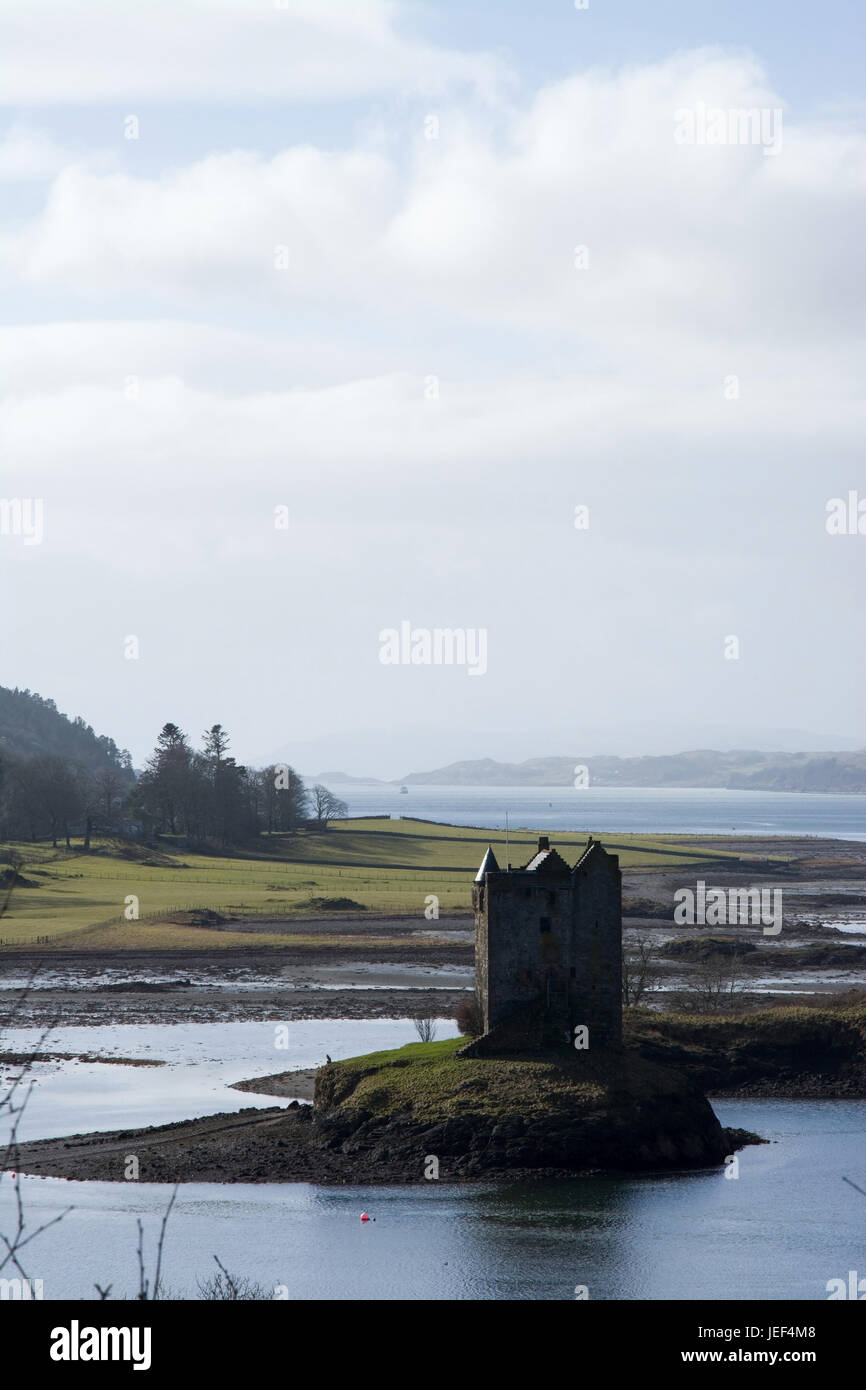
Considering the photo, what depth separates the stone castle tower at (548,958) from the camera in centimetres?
6750

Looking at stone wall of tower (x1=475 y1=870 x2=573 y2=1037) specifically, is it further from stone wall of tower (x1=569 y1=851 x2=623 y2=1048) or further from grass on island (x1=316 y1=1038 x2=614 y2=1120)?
grass on island (x1=316 y1=1038 x2=614 y2=1120)

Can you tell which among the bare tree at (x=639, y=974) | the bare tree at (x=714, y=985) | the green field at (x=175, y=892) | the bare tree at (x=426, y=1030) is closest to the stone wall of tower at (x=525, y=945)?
the bare tree at (x=426, y=1030)

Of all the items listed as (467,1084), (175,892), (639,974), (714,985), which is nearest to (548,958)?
(467,1084)

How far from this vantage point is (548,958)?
2677 inches

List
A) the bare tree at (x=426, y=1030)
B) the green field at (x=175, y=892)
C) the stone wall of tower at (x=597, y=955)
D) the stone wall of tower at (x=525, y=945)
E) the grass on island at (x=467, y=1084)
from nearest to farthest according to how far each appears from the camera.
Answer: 1. the grass on island at (x=467, y=1084)
2. the stone wall of tower at (x=525, y=945)
3. the stone wall of tower at (x=597, y=955)
4. the bare tree at (x=426, y=1030)
5. the green field at (x=175, y=892)

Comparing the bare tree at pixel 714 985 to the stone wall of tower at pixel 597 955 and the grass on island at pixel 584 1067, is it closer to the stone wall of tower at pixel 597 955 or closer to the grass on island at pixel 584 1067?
the grass on island at pixel 584 1067

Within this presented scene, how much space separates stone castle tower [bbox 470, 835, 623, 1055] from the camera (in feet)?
221

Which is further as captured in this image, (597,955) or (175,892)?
(175,892)

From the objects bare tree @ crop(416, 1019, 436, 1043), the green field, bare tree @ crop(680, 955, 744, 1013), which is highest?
the green field

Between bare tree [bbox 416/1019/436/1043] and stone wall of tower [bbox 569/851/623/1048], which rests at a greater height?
stone wall of tower [bbox 569/851/623/1048]

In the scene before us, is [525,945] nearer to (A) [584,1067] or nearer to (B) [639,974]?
(A) [584,1067]

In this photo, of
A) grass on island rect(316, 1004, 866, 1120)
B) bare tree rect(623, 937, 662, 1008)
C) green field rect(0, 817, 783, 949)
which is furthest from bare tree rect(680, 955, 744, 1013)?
green field rect(0, 817, 783, 949)

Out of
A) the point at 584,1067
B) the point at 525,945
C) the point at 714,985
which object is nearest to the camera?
the point at 584,1067
